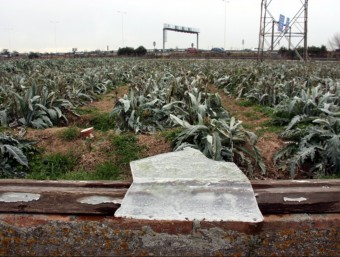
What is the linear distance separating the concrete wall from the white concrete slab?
0.05 m

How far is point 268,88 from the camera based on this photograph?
8438mm

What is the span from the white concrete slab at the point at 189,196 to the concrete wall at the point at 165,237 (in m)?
0.05

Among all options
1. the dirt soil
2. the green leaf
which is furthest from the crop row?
the dirt soil

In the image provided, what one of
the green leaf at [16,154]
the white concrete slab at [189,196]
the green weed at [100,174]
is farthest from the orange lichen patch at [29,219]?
the green leaf at [16,154]

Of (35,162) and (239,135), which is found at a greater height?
(239,135)

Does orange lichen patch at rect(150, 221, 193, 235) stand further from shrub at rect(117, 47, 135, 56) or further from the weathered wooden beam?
shrub at rect(117, 47, 135, 56)

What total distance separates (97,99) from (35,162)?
17.4ft

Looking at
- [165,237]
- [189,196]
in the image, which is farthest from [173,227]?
[189,196]

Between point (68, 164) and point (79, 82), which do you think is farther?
point (79, 82)

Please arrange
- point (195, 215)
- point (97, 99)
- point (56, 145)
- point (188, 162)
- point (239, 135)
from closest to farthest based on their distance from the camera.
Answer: point (195, 215)
point (188, 162)
point (239, 135)
point (56, 145)
point (97, 99)

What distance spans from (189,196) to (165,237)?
0.28m

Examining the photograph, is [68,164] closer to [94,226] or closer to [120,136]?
[120,136]

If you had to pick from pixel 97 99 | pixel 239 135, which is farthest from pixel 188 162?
pixel 97 99

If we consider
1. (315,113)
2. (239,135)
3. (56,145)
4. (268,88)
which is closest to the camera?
(239,135)
